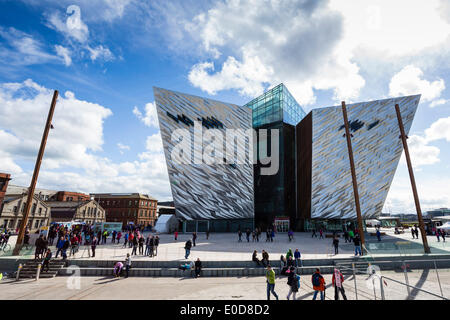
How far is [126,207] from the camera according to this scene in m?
69.6

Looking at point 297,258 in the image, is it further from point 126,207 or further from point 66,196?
point 66,196

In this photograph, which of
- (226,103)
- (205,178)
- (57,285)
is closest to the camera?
(57,285)

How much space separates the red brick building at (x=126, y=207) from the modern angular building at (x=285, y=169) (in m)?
38.0

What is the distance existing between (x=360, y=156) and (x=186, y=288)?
36255 mm

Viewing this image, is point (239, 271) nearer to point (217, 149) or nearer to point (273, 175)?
point (217, 149)

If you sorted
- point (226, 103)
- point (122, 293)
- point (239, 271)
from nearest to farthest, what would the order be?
point (122, 293)
point (239, 271)
point (226, 103)

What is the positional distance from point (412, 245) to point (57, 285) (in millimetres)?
22123

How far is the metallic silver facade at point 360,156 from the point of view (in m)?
36.1

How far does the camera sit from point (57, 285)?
11711mm

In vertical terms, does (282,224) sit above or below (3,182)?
below

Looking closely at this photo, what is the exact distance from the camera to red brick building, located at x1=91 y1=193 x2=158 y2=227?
2703 inches

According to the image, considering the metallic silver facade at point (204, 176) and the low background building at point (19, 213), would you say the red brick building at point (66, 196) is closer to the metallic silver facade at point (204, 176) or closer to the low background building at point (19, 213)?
the low background building at point (19, 213)

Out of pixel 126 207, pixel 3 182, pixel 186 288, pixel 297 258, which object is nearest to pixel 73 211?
pixel 126 207
